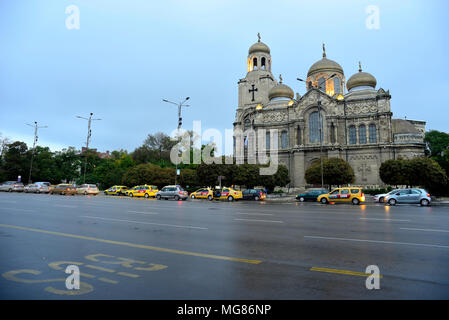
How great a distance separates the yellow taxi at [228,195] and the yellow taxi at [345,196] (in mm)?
8699

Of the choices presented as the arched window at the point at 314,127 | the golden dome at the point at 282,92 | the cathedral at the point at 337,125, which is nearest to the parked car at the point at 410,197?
the cathedral at the point at 337,125

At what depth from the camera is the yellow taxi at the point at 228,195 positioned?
31053 mm

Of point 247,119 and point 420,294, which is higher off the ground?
point 247,119

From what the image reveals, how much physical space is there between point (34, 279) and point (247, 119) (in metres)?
59.2

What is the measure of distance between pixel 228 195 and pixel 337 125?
2929 centimetres

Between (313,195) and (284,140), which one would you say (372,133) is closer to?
(284,140)

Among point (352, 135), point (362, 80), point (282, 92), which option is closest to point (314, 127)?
point (352, 135)

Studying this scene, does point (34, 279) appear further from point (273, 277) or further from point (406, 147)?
point (406, 147)

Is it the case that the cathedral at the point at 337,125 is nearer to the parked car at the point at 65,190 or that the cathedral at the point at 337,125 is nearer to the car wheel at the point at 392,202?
the car wheel at the point at 392,202

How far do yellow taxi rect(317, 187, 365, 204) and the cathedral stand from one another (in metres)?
17.2

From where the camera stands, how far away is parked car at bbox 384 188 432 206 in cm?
2216
